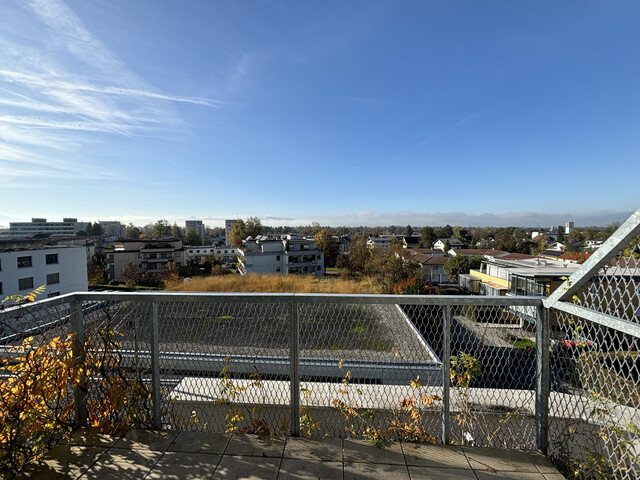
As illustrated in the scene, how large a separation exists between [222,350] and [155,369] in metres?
A: 0.60

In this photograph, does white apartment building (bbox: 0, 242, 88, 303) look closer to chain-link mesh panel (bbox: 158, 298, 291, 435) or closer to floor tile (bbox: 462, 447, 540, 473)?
chain-link mesh panel (bbox: 158, 298, 291, 435)

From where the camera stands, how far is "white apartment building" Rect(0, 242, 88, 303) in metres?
17.5

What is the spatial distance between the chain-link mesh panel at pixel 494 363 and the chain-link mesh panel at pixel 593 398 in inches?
4.8

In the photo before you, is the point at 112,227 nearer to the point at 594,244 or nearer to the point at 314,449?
the point at 314,449

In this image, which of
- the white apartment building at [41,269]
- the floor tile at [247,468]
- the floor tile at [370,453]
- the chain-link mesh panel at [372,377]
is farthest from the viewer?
the white apartment building at [41,269]

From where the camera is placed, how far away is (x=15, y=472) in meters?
1.43

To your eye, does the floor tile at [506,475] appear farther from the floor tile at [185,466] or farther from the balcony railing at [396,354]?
the floor tile at [185,466]

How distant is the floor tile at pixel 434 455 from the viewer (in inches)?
59.5

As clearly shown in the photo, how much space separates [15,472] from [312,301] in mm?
1722

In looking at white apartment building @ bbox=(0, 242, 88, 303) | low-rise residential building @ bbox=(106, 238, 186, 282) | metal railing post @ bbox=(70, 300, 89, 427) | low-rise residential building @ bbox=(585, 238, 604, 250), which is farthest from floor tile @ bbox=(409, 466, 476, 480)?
low-rise residential building @ bbox=(106, 238, 186, 282)

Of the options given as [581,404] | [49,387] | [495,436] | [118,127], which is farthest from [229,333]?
[118,127]

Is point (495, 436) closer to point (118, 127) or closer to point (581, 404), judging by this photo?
point (581, 404)

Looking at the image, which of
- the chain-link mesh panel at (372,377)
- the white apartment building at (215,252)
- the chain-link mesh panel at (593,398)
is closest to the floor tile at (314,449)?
the chain-link mesh panel at (372,377)

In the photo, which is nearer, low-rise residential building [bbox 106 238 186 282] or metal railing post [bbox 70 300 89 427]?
metal railing post [bbox 70 300 89 427]
